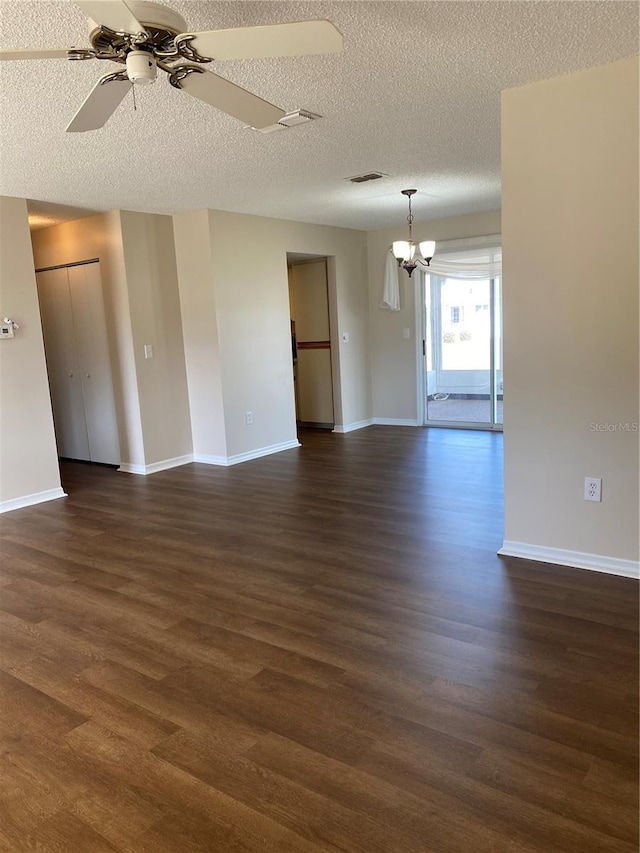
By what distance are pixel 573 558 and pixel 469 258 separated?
4443 millimetres

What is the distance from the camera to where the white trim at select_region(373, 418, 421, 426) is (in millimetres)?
7406

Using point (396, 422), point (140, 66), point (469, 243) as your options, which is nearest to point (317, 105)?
point (140, 66)

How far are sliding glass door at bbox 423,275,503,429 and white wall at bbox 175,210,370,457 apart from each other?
1.37m

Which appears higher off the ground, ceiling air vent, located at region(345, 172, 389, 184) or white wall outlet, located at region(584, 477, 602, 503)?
ceiling air vent, located at region(345, 172, 389, 184)

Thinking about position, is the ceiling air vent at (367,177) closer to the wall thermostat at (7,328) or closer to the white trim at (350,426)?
the wall thermostat at (7,328)

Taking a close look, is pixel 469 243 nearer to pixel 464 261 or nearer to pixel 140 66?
pixel 464 261

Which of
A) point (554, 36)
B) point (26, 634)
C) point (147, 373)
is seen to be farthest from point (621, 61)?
point (147, 373)

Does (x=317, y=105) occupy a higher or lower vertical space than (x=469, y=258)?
higher

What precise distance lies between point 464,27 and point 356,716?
2543 mm

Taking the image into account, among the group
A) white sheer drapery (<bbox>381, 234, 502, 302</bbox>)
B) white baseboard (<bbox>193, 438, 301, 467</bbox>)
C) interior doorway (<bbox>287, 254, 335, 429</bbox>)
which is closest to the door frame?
white sheer drapery (<bbox>381, 234, 502, 302</bbox>)

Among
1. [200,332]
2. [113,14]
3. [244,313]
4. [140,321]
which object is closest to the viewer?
[113,14]

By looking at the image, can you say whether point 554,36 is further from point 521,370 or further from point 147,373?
point 147,373

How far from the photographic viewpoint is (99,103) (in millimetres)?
2166

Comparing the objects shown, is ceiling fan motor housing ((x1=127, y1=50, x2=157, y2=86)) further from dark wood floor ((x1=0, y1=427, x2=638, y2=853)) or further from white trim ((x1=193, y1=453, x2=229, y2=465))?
white trim ((x1=193, y1=453, x2=229, y2=465))
